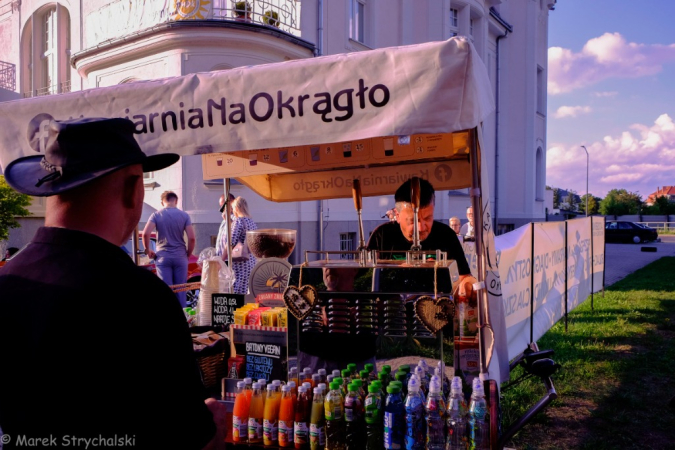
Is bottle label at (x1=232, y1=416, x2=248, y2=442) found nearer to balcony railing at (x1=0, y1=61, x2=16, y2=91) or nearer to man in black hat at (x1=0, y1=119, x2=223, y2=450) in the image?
man in black hat at (x1=0, y1=119, x2=223, y2=450)

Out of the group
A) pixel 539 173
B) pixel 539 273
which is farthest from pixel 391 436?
pixel 539 173

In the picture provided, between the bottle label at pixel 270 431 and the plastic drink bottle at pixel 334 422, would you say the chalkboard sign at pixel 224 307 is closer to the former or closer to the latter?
the bottle label at pixel 270 431

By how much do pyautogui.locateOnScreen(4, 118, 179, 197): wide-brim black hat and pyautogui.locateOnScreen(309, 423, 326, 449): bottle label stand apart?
56.7 inches

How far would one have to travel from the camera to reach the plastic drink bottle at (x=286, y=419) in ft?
7.83

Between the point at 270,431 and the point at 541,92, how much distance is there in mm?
25529

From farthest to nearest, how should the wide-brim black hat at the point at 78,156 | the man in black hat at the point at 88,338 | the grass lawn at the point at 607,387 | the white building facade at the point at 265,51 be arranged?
1. the white building facade at the point at 265,51
2. the grass lawn at the point at 607,387
3. the wide-brim black hat at the point at 78,156
4. the man in black hat at the point at 88,338

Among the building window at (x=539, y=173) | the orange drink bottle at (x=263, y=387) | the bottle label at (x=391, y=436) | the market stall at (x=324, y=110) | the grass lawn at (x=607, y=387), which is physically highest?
the building window at (x=539, y=173)

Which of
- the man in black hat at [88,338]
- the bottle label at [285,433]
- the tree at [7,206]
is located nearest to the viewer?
the man in black hat at [88,338]

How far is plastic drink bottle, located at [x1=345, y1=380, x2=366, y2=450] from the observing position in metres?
2.29

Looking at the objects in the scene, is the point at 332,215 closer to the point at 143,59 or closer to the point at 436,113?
the point at 143,59

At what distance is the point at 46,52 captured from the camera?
16.8 meters

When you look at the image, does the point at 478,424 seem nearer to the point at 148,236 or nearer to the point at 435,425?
the point at 435,425

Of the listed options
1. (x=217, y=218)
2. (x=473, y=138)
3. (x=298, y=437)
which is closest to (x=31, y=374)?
(x=298, y=437)

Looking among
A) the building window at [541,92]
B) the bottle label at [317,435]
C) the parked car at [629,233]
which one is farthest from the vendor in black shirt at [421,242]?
the parked car at [629,233]
